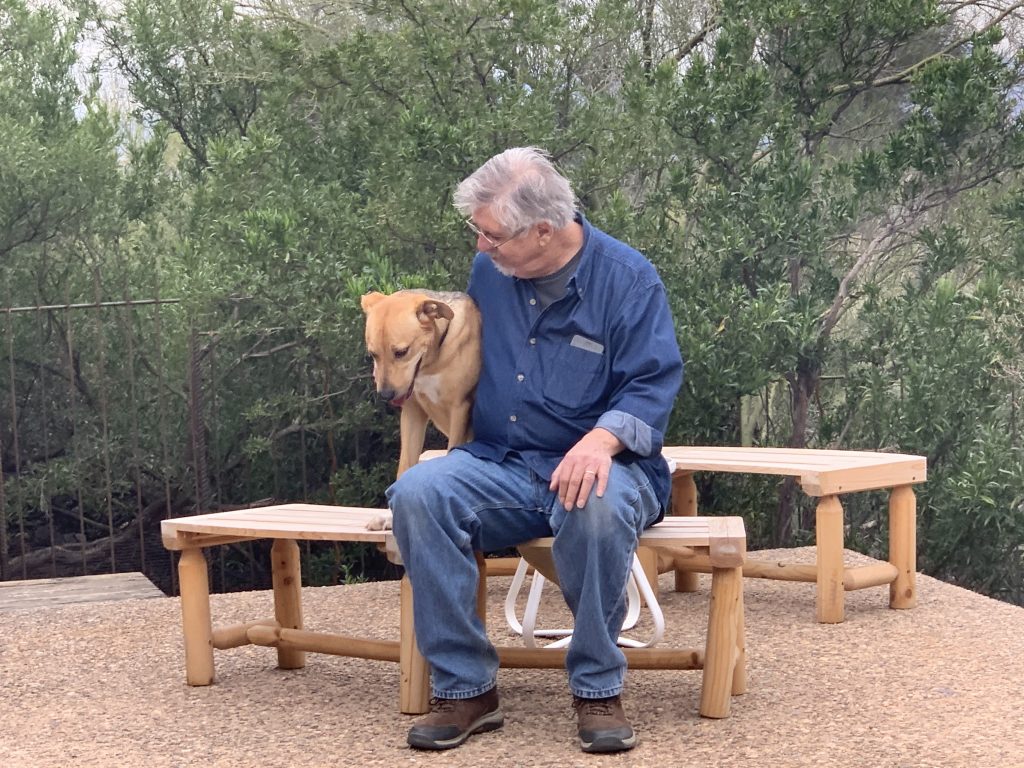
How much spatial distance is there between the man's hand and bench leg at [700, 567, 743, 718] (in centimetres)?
49

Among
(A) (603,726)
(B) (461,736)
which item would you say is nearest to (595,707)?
(A) (603,726)

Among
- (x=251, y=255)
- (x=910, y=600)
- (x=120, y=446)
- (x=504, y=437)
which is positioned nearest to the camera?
(x=504, y=437)

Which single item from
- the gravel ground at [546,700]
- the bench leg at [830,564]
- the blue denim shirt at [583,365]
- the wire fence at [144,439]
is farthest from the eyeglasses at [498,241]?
the wire fence at [144,439]

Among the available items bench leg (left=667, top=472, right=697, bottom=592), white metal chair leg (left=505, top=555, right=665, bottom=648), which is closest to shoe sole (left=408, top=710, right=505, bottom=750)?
white metal chair leg (left=505, top=555, right=665, bottom=648)

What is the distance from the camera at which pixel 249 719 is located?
148 inches

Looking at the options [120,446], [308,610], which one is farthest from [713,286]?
[120,446]

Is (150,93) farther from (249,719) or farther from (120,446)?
(249,719)

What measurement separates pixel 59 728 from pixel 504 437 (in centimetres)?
148

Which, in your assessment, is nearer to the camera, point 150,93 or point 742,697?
point 742,697

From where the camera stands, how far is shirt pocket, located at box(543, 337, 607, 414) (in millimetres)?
3627

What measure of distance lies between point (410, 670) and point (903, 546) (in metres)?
2.23

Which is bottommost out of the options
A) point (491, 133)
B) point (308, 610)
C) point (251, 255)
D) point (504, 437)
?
point (308, 610)

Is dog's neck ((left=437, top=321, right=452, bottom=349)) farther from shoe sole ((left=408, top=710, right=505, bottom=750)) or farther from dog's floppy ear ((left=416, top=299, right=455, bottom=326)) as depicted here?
shoe sole ((left=408, top=710, right=505, bottom=750))

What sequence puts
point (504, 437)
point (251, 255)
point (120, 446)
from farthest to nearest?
point (120, 446) → point (251, 255) → point (504, 437)
